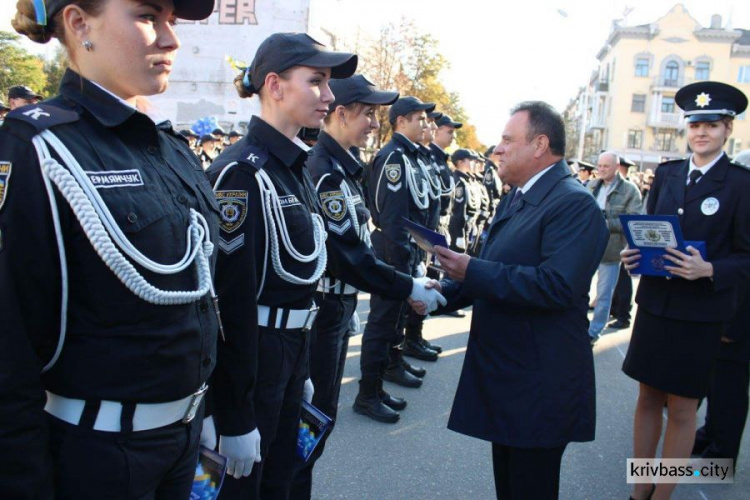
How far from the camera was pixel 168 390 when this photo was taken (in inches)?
58.0

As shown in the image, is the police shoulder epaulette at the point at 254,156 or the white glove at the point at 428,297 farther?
the white glove at the point at 428,297

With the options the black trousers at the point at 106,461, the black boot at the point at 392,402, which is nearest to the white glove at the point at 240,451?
the black trousers at the point at 106,461

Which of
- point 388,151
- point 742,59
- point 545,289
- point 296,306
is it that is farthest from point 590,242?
point 742,59

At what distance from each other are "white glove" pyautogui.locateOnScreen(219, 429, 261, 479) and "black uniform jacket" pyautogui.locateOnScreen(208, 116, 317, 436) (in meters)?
0.03

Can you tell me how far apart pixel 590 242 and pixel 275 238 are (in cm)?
132

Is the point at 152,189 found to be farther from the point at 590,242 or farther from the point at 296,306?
the point at 590,242

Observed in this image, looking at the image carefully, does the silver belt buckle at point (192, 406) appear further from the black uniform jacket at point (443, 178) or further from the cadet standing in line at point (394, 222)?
the black uniform jacket at point (443, 178)

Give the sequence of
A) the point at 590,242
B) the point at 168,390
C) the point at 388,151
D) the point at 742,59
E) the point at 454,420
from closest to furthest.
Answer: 1. the point at 168,390
2. the point at 590,242
3. the point at 454,420
4. the point at 388,151
5. the point at 742,59

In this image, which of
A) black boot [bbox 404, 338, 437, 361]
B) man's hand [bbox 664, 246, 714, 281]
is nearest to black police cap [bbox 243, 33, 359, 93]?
man's hand [bbox 664, 246, 714, 281]

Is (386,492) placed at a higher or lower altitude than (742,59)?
lower

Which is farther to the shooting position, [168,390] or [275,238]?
[275,238]

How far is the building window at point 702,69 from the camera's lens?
5144 cm

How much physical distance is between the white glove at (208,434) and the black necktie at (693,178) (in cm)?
301

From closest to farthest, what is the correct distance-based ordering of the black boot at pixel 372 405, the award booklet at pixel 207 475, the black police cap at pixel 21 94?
the award booklet at pixel 207 475 < the black boot at pixel 372 405 < the black police cap at pixel 21 94
